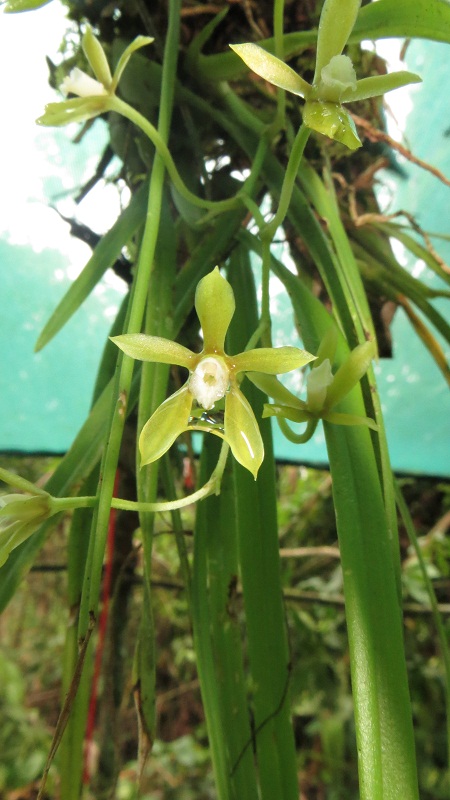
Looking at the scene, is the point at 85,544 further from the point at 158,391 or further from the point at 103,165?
the point at 103,165

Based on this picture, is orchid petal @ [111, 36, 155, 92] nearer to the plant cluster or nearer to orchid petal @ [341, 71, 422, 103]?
the plant cluster

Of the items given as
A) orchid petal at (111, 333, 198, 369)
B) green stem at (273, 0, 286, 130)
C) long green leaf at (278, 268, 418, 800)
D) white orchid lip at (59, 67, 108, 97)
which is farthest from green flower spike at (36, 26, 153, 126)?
long green leaf at (278, 268, 418, 800)

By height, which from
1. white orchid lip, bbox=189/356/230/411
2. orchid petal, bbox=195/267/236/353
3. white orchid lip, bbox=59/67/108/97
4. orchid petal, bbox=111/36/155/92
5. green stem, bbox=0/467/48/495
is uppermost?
white orchid lip, bbox=59/67/108/97

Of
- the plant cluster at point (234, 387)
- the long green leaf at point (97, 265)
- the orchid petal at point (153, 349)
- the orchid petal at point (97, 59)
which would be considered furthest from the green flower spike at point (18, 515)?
the orchid petal at point (97, 59)

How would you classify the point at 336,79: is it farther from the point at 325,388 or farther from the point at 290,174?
the point at 325,388

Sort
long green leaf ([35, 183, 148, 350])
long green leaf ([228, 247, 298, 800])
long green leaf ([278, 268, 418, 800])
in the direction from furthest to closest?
long green leaf ([35, 183, 148, 350])
long green leaf ([228, 247, 298, 800])
long green leaf ([278, 268, 418, 800])

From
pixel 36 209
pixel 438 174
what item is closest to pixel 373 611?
pixel 438 174

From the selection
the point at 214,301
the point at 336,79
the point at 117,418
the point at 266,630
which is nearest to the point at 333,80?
the point at 336,79
